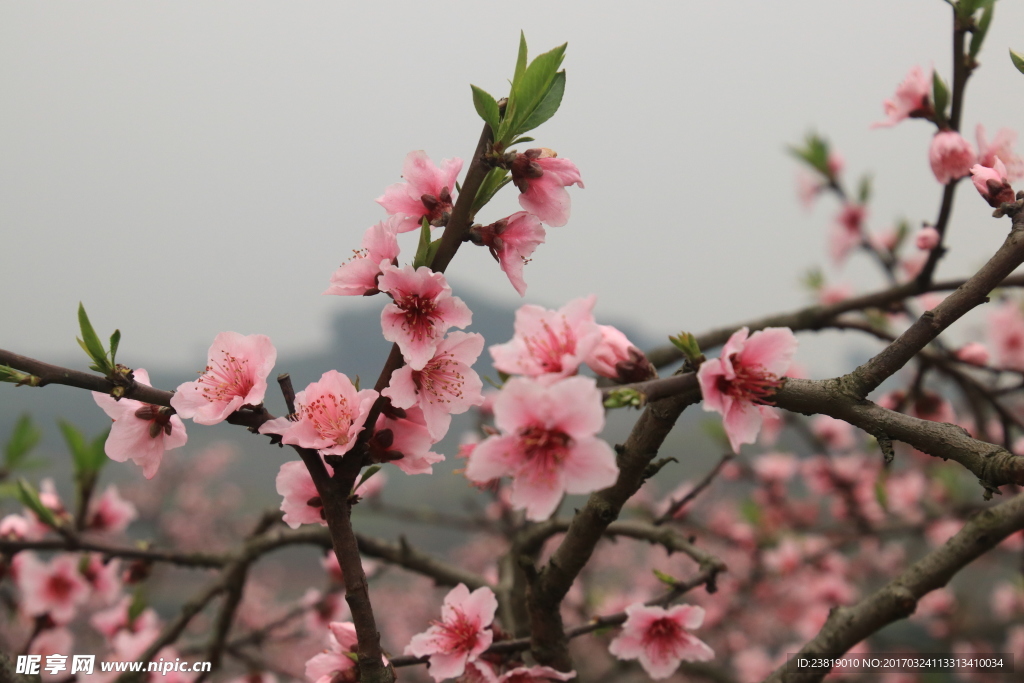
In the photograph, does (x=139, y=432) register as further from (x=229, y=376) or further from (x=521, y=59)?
(x=521, y=59)

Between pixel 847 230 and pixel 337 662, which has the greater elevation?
pixel 847 230

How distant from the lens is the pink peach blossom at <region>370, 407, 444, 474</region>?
833 millimetres

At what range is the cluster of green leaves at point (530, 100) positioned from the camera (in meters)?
0.81

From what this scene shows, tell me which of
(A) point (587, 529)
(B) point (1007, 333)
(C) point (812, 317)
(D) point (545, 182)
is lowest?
(A) point (587, 529)

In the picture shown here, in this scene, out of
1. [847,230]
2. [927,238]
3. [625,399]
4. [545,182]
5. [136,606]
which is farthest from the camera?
[847,230]

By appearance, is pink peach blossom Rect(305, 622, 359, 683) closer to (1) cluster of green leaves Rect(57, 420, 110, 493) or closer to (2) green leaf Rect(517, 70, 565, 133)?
(2) green leaf Rect(517, 70, 565, 133)

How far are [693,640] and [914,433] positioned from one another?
2.03 feet

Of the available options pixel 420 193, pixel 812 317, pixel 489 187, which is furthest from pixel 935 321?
pixel 812 317

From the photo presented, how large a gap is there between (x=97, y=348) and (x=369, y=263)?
0.36m

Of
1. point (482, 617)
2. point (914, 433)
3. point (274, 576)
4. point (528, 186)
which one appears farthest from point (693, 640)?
point (274, 576)

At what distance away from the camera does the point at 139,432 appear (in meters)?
0.90

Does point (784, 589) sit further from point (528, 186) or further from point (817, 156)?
point (528, 186)

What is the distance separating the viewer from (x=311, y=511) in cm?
92

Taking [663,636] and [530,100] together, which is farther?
[663,636]
